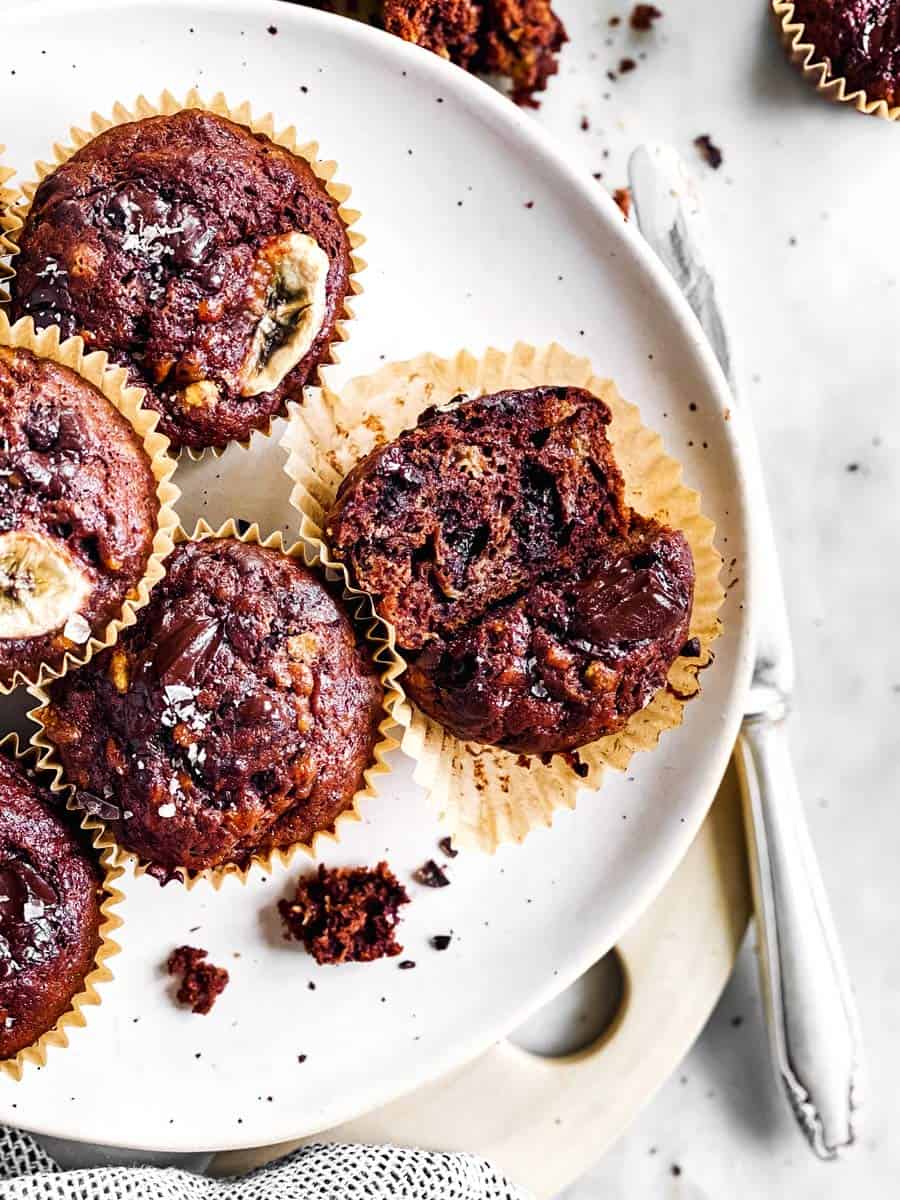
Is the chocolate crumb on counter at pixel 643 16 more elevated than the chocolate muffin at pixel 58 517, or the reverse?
the chocolate crumb on counter at pixel 643 16

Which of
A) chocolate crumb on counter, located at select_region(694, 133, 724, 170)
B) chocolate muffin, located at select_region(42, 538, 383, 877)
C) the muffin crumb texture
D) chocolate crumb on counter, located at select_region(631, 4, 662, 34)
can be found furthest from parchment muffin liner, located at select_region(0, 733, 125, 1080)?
chocolate crumb on counter, located at select_region(631, 4, 662, 34)

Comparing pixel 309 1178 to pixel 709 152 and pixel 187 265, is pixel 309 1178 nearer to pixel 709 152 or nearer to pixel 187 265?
pixel 187 265

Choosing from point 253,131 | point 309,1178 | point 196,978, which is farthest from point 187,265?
point 309,1178

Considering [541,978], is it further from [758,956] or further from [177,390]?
[177,390]

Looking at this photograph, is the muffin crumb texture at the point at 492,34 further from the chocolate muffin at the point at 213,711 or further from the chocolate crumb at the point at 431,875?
the chocolate crumb at the point at 431,875

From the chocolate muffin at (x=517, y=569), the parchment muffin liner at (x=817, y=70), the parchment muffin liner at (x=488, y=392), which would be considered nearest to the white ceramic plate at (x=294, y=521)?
the parchment muffin liner at (x=488, y=392)

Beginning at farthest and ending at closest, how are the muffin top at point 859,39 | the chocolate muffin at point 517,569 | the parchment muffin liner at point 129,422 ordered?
1. the muffin top at point 859,39
2. the chocolate muffin at point 517,569
3. the parchment muffin liner at point 129,422

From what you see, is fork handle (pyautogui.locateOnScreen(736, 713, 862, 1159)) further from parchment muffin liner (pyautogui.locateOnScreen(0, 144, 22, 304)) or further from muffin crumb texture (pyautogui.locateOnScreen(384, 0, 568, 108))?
parchment muffin liner (pyautogui.locateOnScreen(0, 144, 22, 304))

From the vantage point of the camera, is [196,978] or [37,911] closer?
[37,911]
